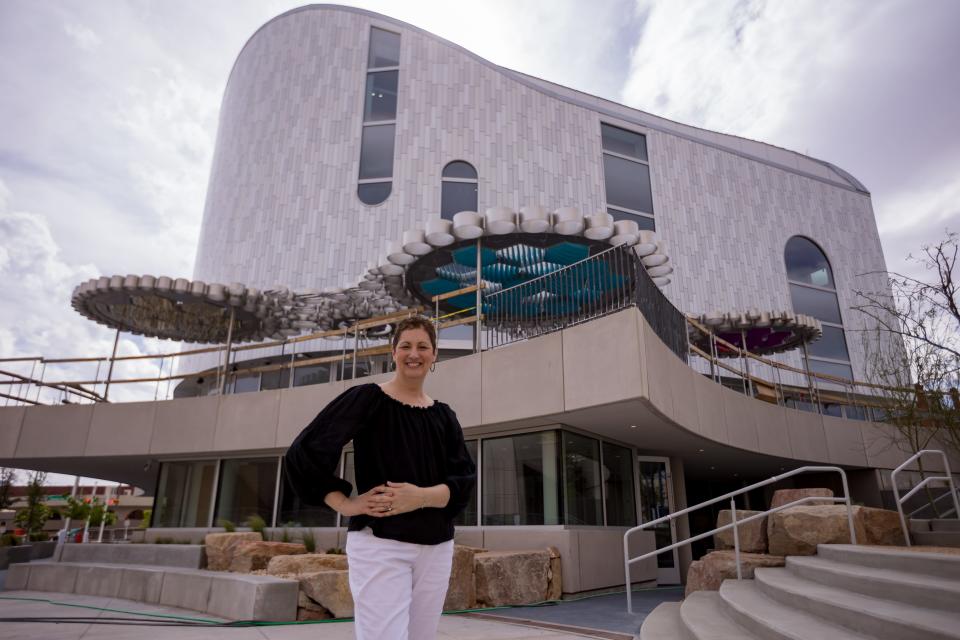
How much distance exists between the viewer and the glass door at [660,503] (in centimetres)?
1295

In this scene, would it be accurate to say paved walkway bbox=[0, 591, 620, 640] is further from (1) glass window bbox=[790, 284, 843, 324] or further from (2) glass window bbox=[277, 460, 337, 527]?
(1) glass window bbox=[790, 284, 843, 324]

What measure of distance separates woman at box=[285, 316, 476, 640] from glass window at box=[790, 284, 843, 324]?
29483 millimetres

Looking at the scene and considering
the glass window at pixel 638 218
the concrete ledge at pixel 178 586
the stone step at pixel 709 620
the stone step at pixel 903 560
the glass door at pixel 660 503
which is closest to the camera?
the stone step at pixel 903 560

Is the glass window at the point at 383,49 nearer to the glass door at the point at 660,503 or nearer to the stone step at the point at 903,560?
the glass door at the point at 660,503

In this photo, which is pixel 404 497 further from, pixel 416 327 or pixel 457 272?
pixel 457 272

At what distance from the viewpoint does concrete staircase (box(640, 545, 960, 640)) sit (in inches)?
141

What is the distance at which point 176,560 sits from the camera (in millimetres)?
10445

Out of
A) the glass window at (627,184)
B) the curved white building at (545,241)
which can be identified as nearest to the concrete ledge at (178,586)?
the curved white building at (545,241)

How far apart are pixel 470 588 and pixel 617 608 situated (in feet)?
6.49

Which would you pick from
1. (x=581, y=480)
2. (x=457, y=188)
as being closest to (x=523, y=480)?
(x=581, y=480)

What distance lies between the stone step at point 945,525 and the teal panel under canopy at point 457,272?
8613mm

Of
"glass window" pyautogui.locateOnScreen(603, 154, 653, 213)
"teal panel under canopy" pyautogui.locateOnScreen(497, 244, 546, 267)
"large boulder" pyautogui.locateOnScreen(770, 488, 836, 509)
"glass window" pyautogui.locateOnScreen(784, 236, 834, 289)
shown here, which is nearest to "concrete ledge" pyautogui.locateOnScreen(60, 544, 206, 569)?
"teal panel under canopy" pyautogui.locateOnScreen(497, 244, 546, 267)

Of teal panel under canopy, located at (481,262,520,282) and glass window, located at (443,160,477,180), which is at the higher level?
glass window, located at (443,160,477,180)

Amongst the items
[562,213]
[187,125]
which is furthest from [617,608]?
[187,125]
